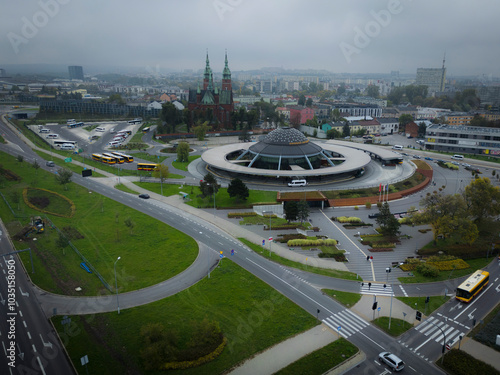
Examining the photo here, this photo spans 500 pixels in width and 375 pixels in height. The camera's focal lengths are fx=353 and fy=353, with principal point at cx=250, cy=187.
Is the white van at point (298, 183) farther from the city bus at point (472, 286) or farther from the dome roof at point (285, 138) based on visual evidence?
the city bus at point (472, 286)

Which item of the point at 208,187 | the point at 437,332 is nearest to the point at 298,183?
the point at 208,187

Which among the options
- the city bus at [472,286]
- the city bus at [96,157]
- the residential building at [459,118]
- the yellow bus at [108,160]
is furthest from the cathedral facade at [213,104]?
the city bus at [472,286]

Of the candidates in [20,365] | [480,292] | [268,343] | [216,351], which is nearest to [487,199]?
[480,292]

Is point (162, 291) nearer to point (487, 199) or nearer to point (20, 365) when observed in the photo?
point (20, 365)

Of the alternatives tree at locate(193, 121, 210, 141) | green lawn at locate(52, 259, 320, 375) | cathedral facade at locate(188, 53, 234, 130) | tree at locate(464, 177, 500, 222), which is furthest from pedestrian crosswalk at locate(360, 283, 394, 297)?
cathedral facade at locate(188, 53, 234, 130)

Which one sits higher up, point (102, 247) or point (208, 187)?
point (208, 187)

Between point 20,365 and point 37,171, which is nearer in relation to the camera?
point 20,365

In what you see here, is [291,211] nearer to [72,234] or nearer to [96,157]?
[72,234]
